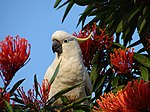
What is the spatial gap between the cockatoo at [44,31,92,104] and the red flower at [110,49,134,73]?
0.24m

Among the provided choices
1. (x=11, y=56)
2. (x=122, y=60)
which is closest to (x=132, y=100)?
(x=11, y=56)

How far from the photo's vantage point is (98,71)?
3.02 m

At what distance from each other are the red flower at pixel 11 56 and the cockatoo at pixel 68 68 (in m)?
0.80

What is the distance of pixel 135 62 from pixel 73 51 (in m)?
0.51

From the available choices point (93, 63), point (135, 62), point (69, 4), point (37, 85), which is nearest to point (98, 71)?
point (93, 63)

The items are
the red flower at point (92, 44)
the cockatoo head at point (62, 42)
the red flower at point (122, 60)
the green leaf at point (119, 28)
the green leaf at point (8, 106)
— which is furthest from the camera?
the green leaf at point (119, 28)

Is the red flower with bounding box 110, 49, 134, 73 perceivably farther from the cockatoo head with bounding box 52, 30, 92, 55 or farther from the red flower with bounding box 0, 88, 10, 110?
the red flower with bounding box 0, 88, 10, 110

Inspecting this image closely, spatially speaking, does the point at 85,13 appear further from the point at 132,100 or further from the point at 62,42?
the point at 132,100

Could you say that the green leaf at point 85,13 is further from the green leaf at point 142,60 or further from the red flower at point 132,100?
the red flower at point 132,100

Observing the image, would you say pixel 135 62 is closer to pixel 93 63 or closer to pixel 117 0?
pixel 93 63

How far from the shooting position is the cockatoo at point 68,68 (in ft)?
7.89

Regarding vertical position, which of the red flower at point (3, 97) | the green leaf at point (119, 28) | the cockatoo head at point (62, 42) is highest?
the cockatoo head at point (62, 42)

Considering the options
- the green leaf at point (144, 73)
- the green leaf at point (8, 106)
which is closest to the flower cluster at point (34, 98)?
the green leaf at point (8, 106)

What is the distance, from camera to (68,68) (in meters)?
2.42
